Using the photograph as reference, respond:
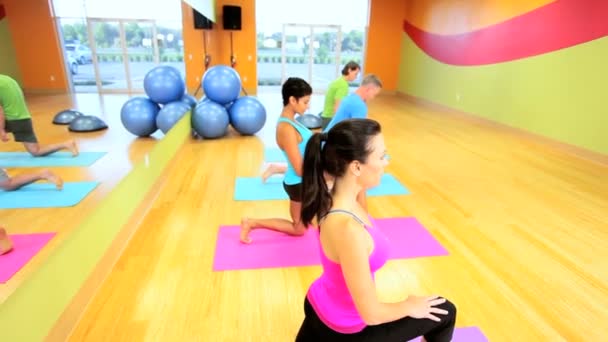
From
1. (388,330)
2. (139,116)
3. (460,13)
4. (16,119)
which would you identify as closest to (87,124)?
(139,116)

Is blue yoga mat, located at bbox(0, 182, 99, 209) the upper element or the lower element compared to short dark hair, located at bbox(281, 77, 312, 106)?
lower

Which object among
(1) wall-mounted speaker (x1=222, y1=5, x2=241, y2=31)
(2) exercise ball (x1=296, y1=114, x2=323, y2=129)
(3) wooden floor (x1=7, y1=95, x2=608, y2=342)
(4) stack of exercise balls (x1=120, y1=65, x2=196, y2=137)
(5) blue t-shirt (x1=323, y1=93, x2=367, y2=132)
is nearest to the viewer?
(3) wooden floor (x1=7, y1=95, x2=608, y2=342)

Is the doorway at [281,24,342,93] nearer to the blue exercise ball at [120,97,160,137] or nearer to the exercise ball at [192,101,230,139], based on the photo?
the exercise ball at [192,101,230,139]

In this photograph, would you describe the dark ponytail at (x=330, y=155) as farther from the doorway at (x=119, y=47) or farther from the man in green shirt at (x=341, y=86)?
the man in green shirt at (x=341, y=86)

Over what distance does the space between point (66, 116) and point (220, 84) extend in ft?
8.49

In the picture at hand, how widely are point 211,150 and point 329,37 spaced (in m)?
6.52

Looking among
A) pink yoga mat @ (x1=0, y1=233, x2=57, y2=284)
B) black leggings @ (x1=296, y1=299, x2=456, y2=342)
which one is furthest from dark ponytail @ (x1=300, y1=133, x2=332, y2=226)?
pink yoga mat @ (x1=0, y1=233, x2=57, y2=284)

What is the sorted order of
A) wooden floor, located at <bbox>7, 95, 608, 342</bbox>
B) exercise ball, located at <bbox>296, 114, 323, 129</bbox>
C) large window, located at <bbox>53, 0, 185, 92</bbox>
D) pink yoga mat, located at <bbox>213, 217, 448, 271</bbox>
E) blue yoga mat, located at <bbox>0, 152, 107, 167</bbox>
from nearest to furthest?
blue yoga mat, located at <bbox>0, 152, 107, 167</bbox>, large window, located at <bbox>53, 0, 185, 92</bbox>, wooden floor, located at <bbox>7, 95, 608, 342</bbox>, pink yoga mat, located at <bbox>213, 217, 448, 271</bbox>, exercise ball, located at <bbox>296, 114, 323, 129</bbox>

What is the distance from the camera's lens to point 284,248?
7.84 ft

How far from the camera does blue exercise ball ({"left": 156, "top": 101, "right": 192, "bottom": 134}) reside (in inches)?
149

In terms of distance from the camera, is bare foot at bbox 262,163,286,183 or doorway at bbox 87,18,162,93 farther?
bare foot at bbox 262,163,286,183

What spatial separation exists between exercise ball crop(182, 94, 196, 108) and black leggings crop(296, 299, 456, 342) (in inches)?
140

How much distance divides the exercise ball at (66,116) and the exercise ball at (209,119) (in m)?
2.28

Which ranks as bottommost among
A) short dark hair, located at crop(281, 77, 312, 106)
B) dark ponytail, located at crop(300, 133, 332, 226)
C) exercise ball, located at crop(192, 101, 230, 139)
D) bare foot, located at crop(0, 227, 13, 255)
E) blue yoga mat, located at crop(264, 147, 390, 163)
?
blue yoga mat, located at crop(264, 147, 390, 163)
